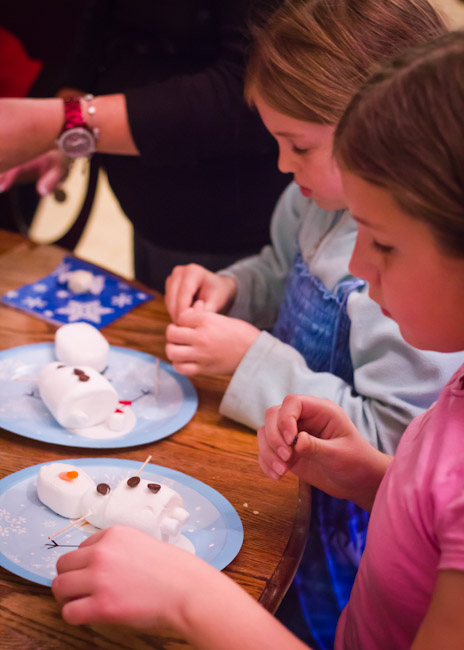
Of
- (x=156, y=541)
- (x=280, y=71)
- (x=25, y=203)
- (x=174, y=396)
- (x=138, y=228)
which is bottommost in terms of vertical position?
(x=25, y=203)

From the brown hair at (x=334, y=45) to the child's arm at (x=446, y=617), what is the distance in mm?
684

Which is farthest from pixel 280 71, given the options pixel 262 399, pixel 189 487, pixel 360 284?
pixel 189 487

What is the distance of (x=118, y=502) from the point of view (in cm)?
74

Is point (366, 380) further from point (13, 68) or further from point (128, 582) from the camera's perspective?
point (13, 68)

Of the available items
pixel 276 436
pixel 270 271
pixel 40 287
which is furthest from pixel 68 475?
pixel 270 271

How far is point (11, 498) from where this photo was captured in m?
0.78

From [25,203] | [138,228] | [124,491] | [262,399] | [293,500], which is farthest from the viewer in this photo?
[25,203]

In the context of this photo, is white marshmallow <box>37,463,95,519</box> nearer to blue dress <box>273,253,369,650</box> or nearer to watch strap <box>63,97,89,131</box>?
blue dress <box>273,253,369,650</box>

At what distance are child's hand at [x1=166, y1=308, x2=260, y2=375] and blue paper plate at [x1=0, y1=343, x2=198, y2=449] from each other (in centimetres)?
4

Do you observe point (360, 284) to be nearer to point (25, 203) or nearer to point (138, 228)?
point (138, 228)

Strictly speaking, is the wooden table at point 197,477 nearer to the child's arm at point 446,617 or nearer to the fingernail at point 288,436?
the fingernail at point 288,436

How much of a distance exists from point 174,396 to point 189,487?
0.24 metres

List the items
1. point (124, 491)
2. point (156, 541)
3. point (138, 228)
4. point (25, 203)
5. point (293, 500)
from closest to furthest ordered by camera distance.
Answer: point (156, 541), point (124, 491), point (293, 500), point (138, 228), point (25, 203)

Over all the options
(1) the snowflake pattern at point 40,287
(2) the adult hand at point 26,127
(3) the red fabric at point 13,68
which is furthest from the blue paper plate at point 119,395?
(3) the red fabric at point 13,68
